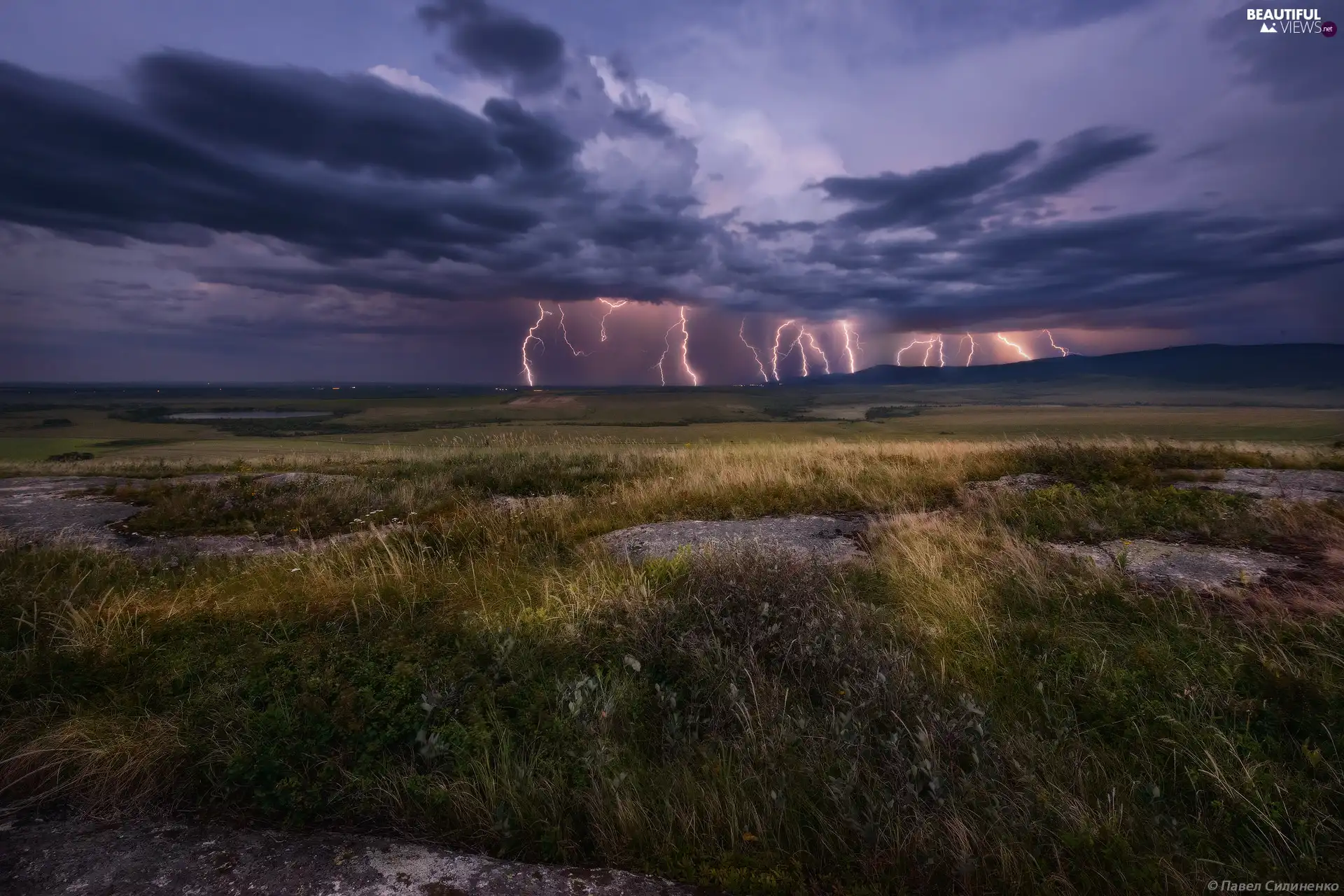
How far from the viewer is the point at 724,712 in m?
3.99

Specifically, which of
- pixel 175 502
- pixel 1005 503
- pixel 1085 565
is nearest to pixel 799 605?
pixel 1085 565

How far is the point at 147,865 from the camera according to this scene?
9.20ft

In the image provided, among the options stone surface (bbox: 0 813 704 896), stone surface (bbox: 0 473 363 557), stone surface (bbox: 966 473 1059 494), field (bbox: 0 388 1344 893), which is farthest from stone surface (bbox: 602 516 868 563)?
stone surface (bbox: 0 813 704 896)

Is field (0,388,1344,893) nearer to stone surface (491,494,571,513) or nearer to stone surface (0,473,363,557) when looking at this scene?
stone surface (0,473,363,557)

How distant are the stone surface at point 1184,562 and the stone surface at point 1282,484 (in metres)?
3.48

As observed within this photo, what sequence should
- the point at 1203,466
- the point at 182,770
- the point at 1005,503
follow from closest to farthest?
the point at 182,770, the point at 1005,503, the point at 1203,466

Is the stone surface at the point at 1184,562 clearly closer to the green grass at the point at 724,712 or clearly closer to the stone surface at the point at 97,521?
the green grass at the point at 724,712

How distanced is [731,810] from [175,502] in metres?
11.2

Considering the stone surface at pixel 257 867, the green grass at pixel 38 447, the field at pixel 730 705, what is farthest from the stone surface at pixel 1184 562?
the green grass at pixel 38 447

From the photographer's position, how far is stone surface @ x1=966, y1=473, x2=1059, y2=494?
10.8 metres

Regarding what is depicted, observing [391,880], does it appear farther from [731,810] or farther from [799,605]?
[799,605]

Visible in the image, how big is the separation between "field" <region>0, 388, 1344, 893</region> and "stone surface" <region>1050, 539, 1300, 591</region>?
377 mm

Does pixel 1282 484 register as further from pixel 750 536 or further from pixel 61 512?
pixel 61 512

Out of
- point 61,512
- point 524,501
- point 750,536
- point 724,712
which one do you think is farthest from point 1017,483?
point 61,512
